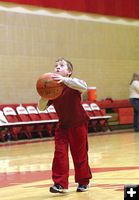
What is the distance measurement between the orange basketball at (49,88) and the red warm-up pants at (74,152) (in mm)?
567

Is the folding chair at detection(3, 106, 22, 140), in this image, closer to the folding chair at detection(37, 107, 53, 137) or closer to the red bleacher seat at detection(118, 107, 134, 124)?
the folding chair at detection(37, 107, 53, 137)

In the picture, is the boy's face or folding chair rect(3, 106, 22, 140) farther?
folding chair rect(3, 106, 22, 140)

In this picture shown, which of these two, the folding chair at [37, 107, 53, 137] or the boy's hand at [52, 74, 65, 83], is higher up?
the boy's hand at [52, 74, 65, 83]

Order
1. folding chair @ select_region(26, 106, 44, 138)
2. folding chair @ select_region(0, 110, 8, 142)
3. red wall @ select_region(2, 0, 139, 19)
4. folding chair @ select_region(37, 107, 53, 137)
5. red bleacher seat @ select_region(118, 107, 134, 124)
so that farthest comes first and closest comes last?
red bleacher seat @ select_region(118, 107, 134, 124), red wall @ select_region(2, 0, 139, 19), folding chair @ select_region(37, 107, 53, 137), folding chair @ select_region(26, 106, 44, 138), folding chair @ select_region(0, 110, 8, 142)

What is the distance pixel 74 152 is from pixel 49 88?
89cm

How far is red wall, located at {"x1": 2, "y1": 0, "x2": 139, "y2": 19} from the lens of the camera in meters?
17.3

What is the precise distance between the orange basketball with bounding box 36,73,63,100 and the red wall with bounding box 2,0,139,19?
10.9m

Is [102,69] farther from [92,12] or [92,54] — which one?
[92,12]

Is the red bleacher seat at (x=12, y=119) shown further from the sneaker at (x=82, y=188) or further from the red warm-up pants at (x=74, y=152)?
the sneaker at (x=82, y=188)

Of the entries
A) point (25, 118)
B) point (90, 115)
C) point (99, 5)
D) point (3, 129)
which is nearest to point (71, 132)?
point (3, 129)

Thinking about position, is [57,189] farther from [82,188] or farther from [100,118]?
[100,118]

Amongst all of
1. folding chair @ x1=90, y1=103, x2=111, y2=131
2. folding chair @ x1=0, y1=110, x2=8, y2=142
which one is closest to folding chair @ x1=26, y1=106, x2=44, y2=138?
folding chair @ x1=0, y1=110, x2=8, y2=142

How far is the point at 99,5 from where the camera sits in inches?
744

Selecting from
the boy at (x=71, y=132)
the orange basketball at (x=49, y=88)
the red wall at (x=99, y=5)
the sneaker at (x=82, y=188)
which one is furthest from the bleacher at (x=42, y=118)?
the orange basketball at (x=49, y=88)
